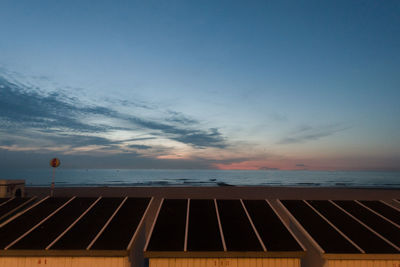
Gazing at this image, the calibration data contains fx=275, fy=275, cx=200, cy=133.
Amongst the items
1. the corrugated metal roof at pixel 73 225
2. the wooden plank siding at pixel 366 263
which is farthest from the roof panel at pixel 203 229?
the wooden plank siding at pixel 366 263

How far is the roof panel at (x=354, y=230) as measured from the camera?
370 inches

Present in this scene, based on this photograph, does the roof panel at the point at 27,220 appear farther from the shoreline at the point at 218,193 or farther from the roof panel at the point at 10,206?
the shoreline at the point at 218,193

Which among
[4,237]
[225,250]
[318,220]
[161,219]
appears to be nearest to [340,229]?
[318,220]

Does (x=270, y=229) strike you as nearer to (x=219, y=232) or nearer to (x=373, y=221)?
(x=219, y=232)

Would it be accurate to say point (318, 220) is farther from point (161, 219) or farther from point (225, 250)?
point (161, 219)

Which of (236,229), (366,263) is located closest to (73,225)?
(236,229)

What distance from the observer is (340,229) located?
34.9ft

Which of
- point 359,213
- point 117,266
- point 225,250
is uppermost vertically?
point 359,213

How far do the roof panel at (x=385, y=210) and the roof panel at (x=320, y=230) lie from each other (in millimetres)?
3115

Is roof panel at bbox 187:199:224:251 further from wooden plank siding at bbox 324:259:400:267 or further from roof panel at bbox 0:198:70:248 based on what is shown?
roof panel at bbox 0:198:70:248

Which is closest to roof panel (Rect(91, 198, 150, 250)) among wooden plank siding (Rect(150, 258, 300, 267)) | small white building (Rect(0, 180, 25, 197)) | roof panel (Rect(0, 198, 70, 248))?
wooden plank siding (Rect(150, 258, 300, 267))

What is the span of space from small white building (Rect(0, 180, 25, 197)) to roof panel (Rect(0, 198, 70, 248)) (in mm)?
6048

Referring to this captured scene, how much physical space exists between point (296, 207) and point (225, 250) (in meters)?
5.29

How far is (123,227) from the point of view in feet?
34.6
